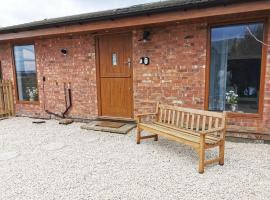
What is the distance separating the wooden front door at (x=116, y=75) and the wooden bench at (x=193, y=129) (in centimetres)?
142

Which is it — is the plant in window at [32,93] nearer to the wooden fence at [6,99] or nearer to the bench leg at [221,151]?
the wooden fence at [6,99]

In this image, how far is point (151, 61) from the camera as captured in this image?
16.3 ft

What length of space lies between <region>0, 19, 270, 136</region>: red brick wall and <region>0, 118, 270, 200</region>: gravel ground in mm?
1077

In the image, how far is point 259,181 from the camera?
2713 mm

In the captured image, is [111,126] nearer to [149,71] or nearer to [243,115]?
[149,71]

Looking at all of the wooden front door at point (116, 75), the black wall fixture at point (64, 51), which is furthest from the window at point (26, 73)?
the wooden front door at point (116, 75)

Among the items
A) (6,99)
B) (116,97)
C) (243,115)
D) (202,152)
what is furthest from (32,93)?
(243,115)

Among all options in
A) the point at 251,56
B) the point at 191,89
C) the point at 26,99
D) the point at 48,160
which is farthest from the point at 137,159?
the point at 26,99

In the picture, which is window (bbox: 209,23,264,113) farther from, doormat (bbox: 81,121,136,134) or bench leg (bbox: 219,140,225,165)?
doormat (bbox: 81,121,136,134)

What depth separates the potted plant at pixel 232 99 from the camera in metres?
4.32

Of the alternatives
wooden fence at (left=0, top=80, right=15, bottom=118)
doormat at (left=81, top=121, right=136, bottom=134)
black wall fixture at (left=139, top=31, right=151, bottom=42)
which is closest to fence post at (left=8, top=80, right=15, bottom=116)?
wooden fence at (left=0, top=80, right=15, bottom=118)

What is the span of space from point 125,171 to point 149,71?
2.67m

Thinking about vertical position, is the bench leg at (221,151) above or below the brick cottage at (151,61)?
below

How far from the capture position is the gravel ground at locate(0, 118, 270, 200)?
2510mm
